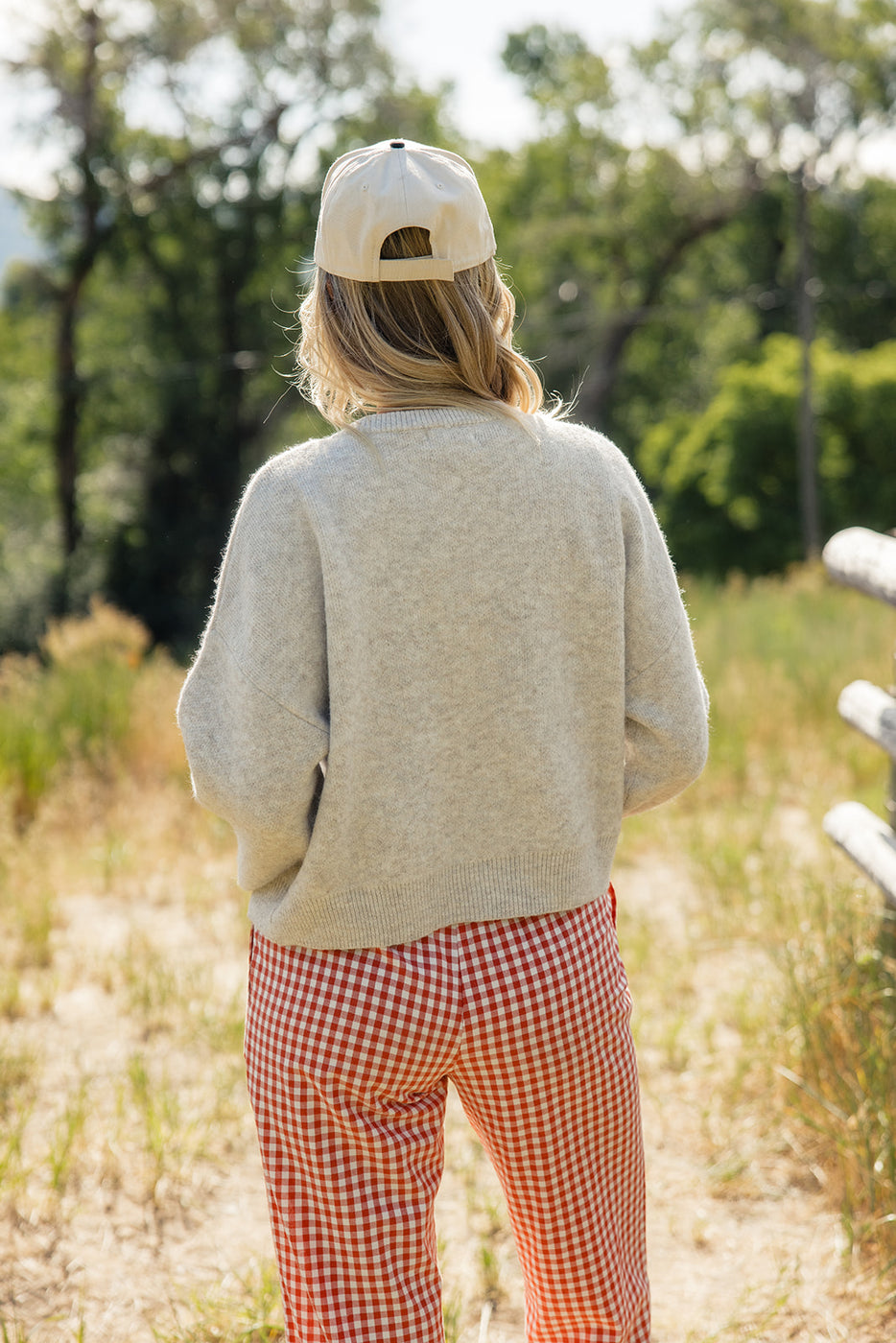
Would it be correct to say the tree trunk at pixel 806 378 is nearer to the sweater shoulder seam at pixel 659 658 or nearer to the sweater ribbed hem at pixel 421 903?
the sweater shoulder seam at pixel 659 658

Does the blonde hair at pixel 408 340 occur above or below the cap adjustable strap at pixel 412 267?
below

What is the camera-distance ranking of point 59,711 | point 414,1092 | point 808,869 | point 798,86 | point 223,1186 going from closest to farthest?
point 414,1092 < point 223,1186 < point 808,869 < point 59,711 < point 798,86

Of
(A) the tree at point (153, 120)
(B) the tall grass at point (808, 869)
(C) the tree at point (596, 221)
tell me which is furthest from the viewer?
(C) the tree at point (596, 221)

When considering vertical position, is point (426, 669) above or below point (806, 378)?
above

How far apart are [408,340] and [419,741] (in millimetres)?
484

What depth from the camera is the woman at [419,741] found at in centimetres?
145

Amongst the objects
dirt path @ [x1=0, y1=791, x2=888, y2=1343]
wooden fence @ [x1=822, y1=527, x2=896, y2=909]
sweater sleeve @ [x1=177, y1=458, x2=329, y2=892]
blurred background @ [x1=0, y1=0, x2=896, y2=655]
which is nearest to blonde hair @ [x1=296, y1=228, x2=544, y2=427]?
sweater sleeve @ [x1=177, y1=458, x2=329, y2=892]

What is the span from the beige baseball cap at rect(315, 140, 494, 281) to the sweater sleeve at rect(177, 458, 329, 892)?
0.88ft

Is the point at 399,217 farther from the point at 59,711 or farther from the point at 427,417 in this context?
the point at 59,711

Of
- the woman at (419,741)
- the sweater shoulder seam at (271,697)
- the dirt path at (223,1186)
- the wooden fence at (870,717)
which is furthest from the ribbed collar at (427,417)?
the dirt path at (223,1186)

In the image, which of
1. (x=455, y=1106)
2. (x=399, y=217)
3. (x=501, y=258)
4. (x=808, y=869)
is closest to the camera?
(x=399, y=217)

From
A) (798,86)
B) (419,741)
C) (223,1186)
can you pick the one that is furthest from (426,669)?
(798,86)

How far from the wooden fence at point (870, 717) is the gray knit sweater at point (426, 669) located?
1279 mm

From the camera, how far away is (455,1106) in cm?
335
